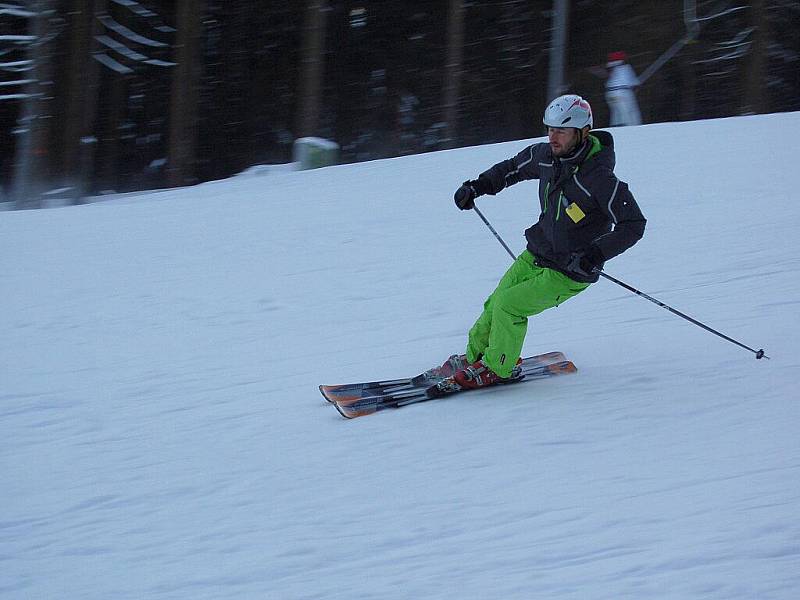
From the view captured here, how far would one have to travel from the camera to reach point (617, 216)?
4402 mm

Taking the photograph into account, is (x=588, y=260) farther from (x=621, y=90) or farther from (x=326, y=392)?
(x=621, y=90)

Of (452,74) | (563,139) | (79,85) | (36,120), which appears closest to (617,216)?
(563,139)

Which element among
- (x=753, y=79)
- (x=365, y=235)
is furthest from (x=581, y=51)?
(x=365, y=235)

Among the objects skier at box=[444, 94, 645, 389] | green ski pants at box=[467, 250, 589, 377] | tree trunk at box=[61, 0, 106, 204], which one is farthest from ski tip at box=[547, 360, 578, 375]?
tree trunk at box=[61, 0, 106, 204]

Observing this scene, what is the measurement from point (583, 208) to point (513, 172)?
2.30ft

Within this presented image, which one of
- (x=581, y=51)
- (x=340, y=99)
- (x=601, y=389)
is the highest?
(x=581, y=51)

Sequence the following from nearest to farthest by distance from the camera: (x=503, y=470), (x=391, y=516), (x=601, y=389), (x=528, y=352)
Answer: (x=391, y=516) < (x=503, y=470) < (x=601, y=389) < (x=528, y=352)

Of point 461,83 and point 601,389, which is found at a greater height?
point 461,83

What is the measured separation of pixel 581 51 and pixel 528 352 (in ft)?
67.1

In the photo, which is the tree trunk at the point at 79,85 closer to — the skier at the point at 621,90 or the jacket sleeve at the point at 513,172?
the skier at the point at 621,90

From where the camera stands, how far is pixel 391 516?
375 cm

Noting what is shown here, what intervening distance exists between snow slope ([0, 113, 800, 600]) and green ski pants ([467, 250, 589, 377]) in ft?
1.02

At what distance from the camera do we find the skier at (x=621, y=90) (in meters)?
14.1

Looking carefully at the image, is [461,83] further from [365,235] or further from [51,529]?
[51,529]
